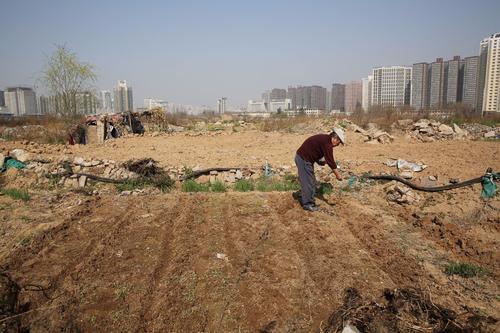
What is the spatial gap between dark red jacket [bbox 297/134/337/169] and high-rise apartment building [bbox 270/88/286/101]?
89528 millimetres

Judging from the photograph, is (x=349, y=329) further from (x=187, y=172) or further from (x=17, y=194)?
(x=17, y=194)

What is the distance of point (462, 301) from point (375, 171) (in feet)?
16.9

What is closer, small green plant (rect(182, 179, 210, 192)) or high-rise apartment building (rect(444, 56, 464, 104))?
small green plant (rect(182, 179, 210, 192))

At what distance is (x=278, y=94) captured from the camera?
310ft

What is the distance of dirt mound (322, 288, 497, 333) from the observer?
2.75 metres

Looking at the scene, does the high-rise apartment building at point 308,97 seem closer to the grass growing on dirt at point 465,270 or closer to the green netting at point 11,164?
the green netting at point 11,164

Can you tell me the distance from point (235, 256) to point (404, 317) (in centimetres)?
210

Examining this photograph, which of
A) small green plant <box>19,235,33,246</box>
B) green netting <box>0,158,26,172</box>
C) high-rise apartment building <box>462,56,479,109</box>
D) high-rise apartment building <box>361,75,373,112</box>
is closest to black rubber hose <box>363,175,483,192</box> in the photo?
small green plant <box>19,235,33,246</box>

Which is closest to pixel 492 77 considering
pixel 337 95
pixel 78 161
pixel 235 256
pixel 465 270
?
pixel 465 270

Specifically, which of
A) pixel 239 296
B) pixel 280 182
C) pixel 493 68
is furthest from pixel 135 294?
pixel 493 68

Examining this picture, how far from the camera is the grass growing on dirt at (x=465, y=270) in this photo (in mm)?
3975

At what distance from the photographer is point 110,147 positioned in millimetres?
12227

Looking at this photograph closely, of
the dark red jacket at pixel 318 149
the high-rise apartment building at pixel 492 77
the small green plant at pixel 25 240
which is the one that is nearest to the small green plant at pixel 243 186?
the dark red jacket at pixel 318 149

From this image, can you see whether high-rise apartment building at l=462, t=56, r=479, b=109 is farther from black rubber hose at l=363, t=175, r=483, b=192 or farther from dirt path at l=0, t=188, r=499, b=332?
dirt path at l=0, t=188, r=499, b=332
